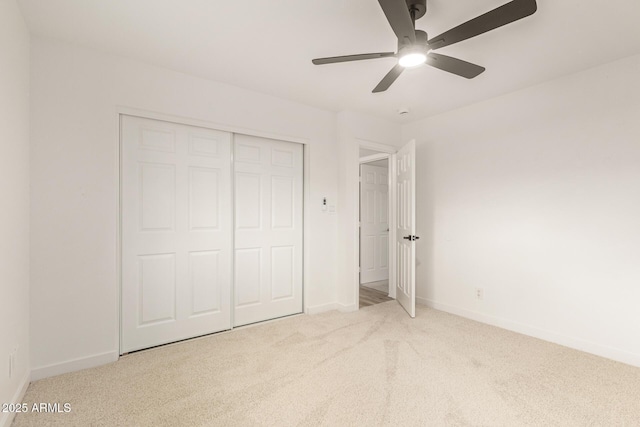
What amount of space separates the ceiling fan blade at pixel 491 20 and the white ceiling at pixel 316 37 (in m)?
0.26

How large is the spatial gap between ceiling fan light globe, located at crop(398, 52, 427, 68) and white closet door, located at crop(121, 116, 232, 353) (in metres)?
1.87

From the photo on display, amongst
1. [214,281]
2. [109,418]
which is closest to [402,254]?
[214,281]

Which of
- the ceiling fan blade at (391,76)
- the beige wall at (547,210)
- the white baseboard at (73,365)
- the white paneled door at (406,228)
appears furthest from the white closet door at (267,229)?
the beige wall at (547,210)

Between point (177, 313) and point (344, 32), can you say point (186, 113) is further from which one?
point (177, 313)

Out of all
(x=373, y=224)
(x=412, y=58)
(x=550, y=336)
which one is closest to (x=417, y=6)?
(x=412, y=58)

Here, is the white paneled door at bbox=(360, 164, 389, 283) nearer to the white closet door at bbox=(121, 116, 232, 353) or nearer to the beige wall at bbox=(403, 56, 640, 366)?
the beige wall at bbox=(403, 56, 640, 366)

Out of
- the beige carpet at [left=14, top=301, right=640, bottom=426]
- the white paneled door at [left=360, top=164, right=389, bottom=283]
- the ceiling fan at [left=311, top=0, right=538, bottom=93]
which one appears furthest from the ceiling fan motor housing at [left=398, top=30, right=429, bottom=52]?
the white paneled door at [left=360, top=164, right=389, bottom=283]

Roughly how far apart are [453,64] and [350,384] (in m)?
2.18

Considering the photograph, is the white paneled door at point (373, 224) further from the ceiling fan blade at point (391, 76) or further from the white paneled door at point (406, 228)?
the ceiling fan blade at point (391, 76)

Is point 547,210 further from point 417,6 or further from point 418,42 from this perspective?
point 417,6

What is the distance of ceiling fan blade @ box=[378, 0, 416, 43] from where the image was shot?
4.40 feet

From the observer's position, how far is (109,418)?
5.71ft

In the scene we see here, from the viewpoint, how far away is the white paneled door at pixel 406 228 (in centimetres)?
347

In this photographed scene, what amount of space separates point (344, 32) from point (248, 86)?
1.28m
